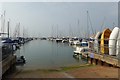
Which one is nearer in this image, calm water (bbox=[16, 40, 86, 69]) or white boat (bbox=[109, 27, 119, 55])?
white boat (bbox=[109, 27, 119, 55])

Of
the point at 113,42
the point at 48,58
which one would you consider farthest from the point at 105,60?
the point at 48,58

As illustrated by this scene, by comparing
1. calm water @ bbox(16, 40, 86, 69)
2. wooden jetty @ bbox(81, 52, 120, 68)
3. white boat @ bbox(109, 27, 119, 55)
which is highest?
white boat @ bbox(109, 27, 119, 55)

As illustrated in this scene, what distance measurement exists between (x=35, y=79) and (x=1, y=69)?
3521 millimetres

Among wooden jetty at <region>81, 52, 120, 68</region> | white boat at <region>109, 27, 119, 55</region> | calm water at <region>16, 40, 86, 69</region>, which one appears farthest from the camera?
calm water at <region>16, 40, 86, 69</region>

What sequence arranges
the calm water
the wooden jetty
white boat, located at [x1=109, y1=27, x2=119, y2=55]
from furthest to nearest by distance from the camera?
1. the calm water
2. white boat, located at [x1=109, y1=27, x2=119, y2=55]
3. the wooden jetty

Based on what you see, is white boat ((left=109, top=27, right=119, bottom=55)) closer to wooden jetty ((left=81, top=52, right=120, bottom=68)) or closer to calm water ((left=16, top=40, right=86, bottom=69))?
wooden jetty ((left=81, top=52, right=120, bottom=68))

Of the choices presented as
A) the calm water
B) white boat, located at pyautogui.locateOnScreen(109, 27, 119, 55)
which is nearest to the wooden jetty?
white boat, located at pyautogui.locateOnScreen(109, 27, 119, 55)

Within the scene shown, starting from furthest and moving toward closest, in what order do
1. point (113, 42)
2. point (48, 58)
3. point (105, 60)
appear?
point (48, 58) → point (113, 42) → point (105, 60)

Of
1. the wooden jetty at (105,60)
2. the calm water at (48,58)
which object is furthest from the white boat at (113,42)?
the calm water at (48,58)

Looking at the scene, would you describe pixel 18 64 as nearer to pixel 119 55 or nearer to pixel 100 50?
pixel 100 50

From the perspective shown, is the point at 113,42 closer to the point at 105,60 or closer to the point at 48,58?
the point at 105,60

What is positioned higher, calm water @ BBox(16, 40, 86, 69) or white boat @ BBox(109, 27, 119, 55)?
white boat @ BBox(109, 27, 119, 55)

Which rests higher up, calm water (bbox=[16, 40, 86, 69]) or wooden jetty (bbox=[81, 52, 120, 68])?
wooden jetty (bbox=[81, 52, 120, 68])

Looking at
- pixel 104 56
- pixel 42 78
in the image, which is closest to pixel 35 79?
pixel 42 78
